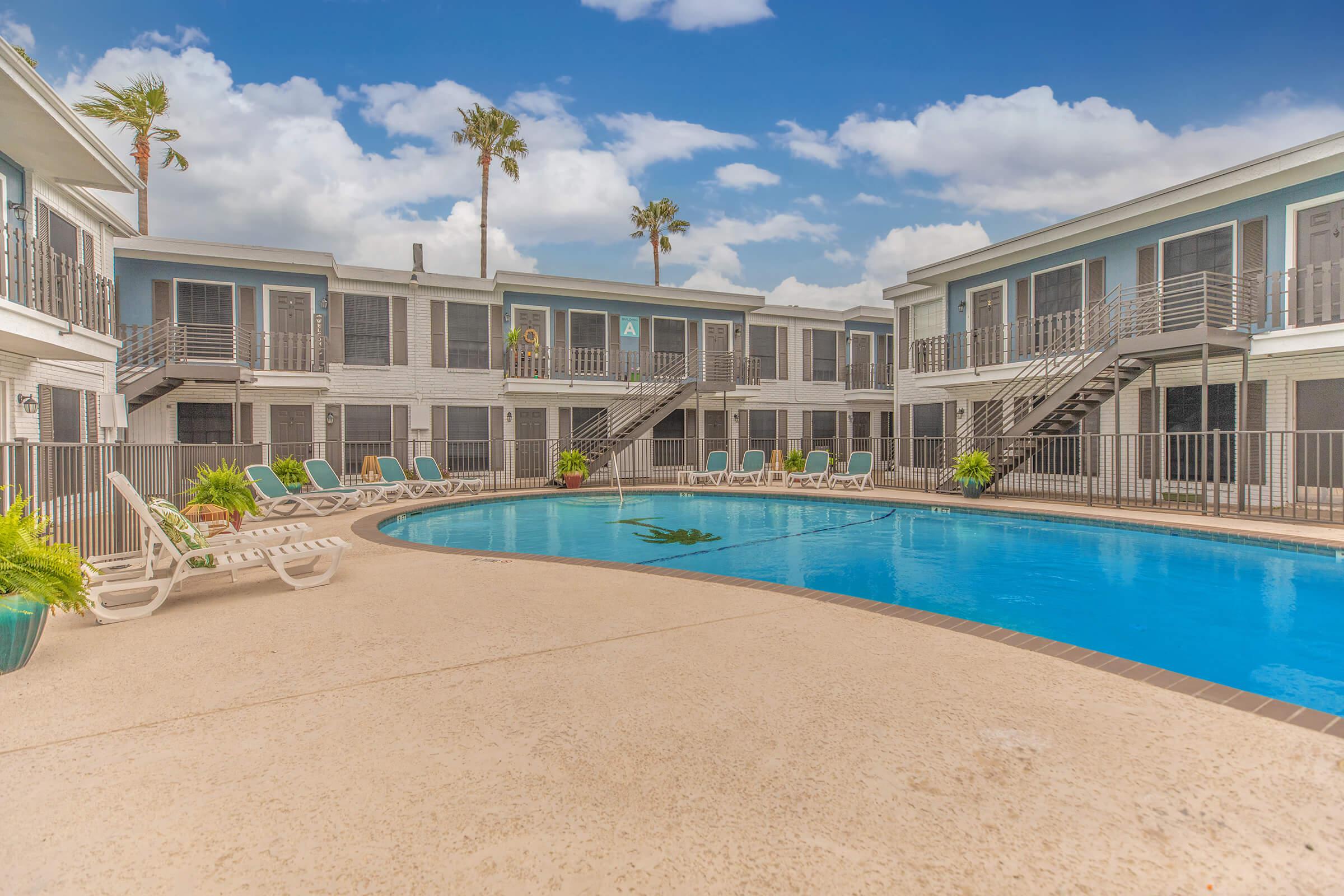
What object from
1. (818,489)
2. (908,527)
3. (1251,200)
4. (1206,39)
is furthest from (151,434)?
(1206,39)

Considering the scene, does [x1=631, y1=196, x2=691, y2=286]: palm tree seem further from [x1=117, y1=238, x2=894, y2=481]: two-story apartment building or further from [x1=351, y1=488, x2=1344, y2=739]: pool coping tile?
[x1=351, y1=488, x2=1344, y2=739]: pool coping tile

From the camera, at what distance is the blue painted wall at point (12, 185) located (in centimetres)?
995

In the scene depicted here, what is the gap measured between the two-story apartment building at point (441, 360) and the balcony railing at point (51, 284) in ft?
12.0

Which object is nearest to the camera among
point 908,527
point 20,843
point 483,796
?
point 20,843

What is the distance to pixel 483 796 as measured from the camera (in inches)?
97.8

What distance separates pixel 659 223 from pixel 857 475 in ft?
62.4

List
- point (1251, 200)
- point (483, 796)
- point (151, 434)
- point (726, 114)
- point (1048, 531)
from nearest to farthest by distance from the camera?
point (483, 796) < point (1048, 531) < point (1251, 200) < point (151, 434) < point (726, 114)

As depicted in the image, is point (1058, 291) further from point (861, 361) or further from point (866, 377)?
point (861, 361)

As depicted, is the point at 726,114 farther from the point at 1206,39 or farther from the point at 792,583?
the point at 792,583

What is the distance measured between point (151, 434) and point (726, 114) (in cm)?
1881

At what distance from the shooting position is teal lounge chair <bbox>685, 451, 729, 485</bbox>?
18.8 meters

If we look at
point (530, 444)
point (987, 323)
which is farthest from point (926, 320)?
point (530, 444)

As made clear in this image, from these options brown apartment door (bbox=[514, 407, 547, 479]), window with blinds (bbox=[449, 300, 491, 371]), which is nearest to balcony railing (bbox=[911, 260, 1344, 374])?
brown apartment door (bbox=[514, 407, 547, 479])

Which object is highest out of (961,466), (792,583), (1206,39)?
(1206,39)
